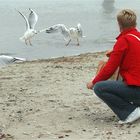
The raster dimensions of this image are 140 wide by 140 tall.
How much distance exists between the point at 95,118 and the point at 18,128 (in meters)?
0.90

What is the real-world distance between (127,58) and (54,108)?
4.89 ft

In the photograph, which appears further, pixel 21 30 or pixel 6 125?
pixel 21 30

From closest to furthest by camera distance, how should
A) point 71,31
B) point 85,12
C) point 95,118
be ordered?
point 95,118
point 71,31
point 85,12

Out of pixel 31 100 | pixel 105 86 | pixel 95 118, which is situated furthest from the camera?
pixel 31 100

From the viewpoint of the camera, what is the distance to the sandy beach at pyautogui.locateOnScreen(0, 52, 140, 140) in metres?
5.76

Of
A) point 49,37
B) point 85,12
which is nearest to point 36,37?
point 49,37

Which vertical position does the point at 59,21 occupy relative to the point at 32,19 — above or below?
below

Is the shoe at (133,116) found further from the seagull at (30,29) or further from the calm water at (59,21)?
the seagull at (30,29)

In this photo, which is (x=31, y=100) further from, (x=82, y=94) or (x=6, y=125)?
(x=6, y=125)

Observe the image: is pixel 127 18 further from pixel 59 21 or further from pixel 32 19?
pixel 59 21

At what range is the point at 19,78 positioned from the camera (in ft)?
30.1

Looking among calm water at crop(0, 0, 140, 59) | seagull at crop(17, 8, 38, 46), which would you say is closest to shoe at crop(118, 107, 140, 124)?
calm water at crop(0, 0, 140, 59)

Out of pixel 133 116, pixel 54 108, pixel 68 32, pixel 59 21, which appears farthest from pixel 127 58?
pixel 59 21

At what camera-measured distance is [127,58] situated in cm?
579
